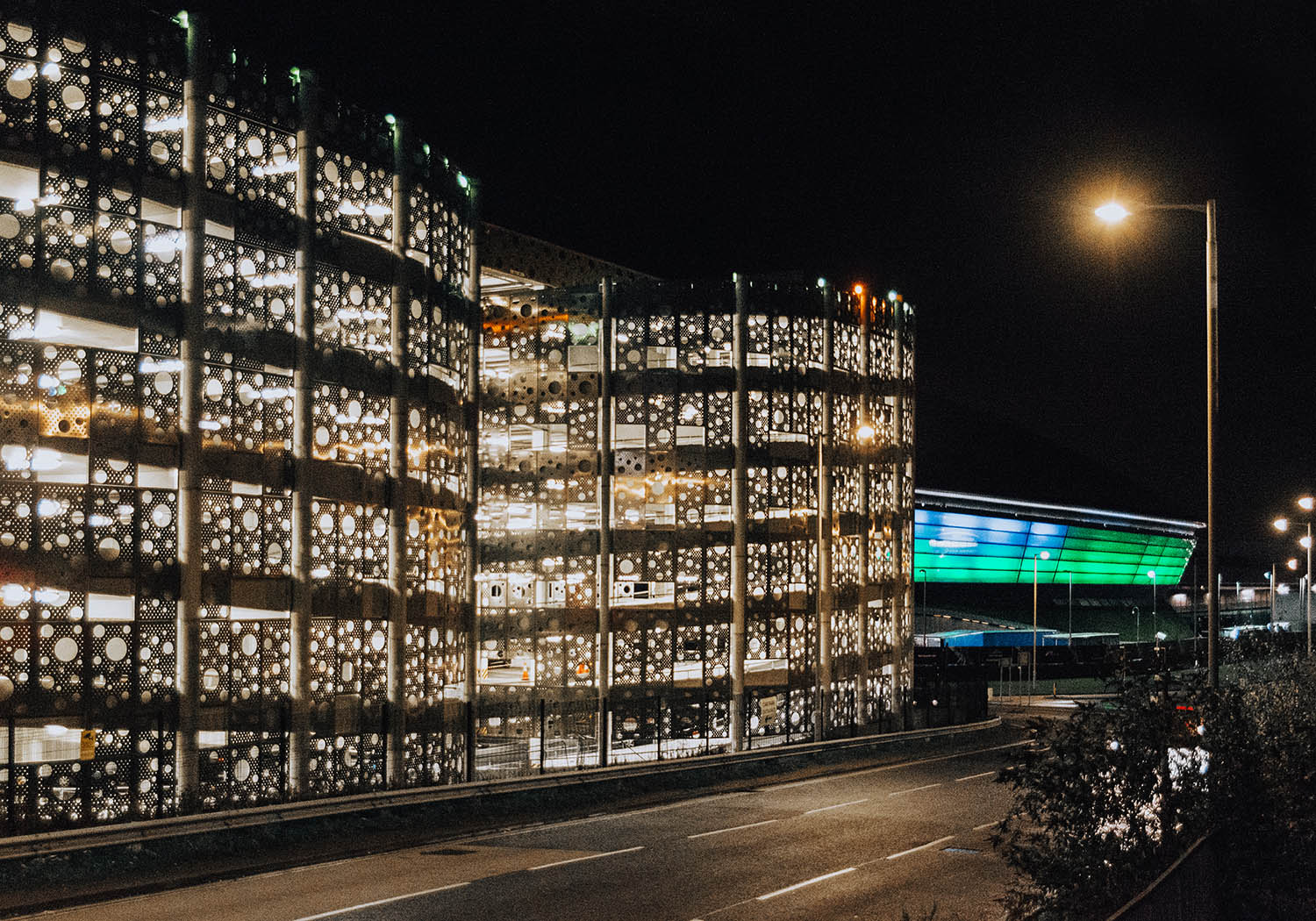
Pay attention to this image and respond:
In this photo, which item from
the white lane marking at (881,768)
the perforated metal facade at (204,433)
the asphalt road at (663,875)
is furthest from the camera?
the white lane marking at (881,768)

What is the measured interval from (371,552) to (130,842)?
948 cm

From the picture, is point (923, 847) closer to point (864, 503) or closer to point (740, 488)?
point (740, 488)

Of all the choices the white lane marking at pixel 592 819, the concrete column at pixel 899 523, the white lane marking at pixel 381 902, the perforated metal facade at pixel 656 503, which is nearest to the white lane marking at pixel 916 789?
the white lane marking at pixel 592 819

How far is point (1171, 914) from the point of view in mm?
10508

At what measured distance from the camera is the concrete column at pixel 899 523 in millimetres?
52562

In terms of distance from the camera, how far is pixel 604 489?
42094 mm

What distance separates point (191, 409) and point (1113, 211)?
49.2 feet

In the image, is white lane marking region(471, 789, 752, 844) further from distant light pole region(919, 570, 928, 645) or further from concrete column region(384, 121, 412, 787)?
distant light pole region(919, 570, 928, 645)

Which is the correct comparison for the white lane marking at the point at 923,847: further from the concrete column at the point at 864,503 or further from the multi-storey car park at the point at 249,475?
the concrete column at the point at 864,503

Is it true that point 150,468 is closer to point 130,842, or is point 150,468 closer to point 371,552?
point 371,552

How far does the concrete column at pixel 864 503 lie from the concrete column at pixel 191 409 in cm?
3022

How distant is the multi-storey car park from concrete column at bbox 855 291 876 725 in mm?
6895

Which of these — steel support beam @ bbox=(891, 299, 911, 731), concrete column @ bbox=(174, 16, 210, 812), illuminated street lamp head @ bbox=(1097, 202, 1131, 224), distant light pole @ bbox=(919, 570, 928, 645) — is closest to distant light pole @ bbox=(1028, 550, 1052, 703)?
distant light pole @ bbox=(919, 570, 928, 645)

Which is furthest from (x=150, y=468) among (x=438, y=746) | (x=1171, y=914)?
(x=1171, y=914)
